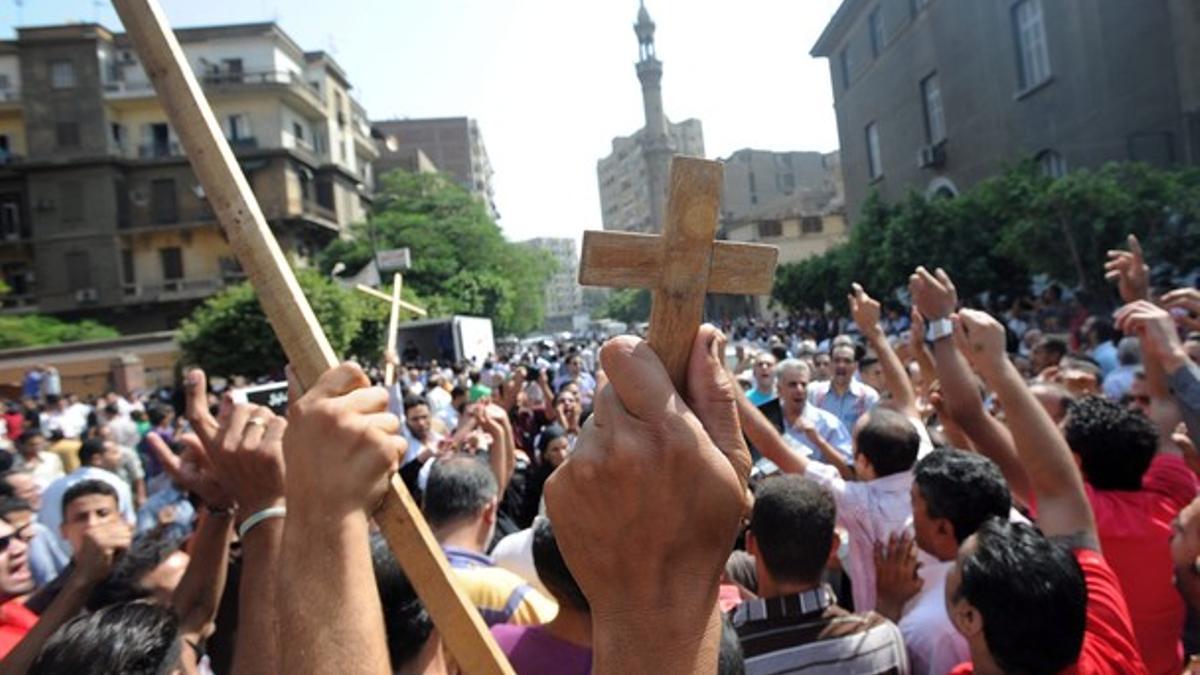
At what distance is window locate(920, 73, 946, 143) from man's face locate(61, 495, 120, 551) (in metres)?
31.2

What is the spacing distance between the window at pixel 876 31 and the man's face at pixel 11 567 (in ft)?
121

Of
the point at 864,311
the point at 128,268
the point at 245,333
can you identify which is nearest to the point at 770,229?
the point at 128,268

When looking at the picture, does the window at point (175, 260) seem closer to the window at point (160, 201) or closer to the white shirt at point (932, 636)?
the window at point (160, 201)

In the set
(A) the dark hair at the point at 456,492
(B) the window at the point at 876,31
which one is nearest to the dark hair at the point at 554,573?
(A) the dark hair at the point at 456,492

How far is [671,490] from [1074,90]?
25294mm

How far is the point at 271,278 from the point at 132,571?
188cm

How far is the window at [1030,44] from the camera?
77.8 ft

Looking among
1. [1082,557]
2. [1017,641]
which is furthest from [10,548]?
[1082,557]

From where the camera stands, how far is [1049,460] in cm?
263

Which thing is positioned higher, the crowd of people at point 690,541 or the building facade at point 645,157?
the building facade at point 645,157

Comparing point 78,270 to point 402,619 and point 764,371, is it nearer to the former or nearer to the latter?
point 764,371

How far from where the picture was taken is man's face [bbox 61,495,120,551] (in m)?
3.63

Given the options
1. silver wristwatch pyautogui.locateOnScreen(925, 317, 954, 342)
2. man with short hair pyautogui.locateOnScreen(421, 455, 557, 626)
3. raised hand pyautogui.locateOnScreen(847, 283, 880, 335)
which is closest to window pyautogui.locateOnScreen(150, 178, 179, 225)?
man with short hair pyautogui.locateOnScreen(421, 455, 557, 626)

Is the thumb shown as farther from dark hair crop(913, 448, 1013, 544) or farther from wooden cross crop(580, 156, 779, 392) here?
dark hair crop(913, 448, 1013, 544)
